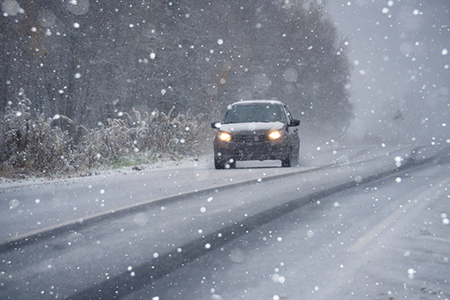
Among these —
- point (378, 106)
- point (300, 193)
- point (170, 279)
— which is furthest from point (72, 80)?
point (378, 106)

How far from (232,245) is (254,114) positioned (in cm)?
981

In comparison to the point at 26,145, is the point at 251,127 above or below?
below

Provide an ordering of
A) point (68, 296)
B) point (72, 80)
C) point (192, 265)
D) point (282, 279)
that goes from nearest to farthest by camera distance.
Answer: point (68, 296) < point (282, 279) < point (192, 265) < point (72, 80)

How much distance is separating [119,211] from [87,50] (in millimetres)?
17179

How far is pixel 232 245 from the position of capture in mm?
4477

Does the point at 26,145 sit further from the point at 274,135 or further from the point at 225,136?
the point at 274,135

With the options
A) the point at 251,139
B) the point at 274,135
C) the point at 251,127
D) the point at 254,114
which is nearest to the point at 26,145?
the point at 251,139

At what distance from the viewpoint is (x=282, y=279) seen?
3.38 meters

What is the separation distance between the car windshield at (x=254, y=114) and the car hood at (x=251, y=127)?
522mm

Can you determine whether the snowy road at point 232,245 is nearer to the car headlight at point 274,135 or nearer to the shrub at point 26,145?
the shrub at point 26,145

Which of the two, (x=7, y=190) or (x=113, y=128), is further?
(x=113, y=128)

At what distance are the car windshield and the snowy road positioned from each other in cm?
561

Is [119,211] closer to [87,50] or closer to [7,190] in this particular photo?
[7,190]

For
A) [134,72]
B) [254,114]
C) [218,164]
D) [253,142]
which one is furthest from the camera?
[134,72]
